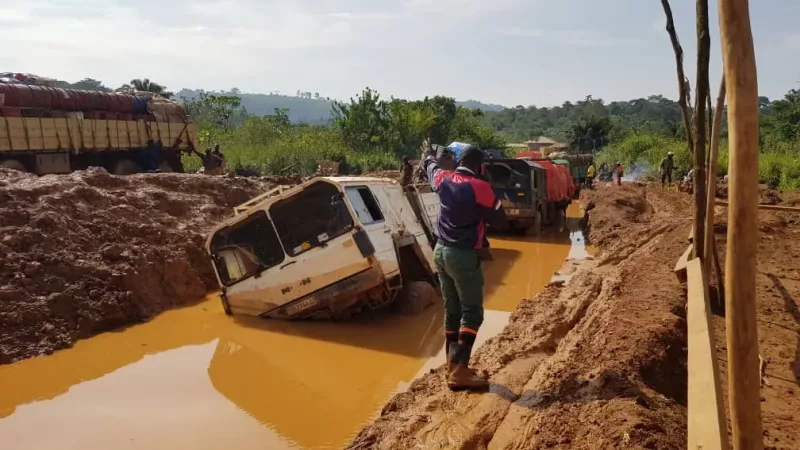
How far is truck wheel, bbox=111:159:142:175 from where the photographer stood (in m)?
17.3

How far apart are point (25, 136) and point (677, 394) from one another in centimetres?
1531

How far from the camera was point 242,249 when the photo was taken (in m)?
8.30

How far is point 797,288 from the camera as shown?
700 centimetres

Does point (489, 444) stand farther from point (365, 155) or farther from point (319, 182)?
point (365, 155)

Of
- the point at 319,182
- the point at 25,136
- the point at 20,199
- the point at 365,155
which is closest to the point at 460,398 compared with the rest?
the point at 319,182

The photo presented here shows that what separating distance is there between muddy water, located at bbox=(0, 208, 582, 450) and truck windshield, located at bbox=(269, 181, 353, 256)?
114 centimetres

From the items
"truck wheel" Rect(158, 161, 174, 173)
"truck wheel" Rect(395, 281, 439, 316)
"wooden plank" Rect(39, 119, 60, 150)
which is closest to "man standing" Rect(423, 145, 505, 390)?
"truck wheel" Rect(395, 281, 439, 316)

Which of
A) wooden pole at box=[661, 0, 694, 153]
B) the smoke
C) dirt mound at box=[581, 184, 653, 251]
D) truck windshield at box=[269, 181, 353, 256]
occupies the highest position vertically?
wooden pole at box=[661, 0, 694, 153]

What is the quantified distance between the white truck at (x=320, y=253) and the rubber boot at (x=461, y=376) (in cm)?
284

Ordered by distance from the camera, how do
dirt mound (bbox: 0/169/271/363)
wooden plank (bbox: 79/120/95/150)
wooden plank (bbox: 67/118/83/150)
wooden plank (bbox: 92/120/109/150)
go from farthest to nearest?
1. wooden plank (bbox: 92/120/109/150)
2. wooden plank (bbox: 79/120/95/150)
3. wooden plank (bbox: 67/118/83/150)
4. dirt mound (bbox: 0/169/271/363)

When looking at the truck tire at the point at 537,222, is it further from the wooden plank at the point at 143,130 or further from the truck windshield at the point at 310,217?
the wooden plank at the point at 143,130

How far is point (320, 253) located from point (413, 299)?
164cm

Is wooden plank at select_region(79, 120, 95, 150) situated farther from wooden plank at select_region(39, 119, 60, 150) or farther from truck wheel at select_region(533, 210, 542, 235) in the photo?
truck wheel at select_region(533, 210, 542, 235)

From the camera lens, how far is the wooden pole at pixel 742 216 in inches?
94.0
